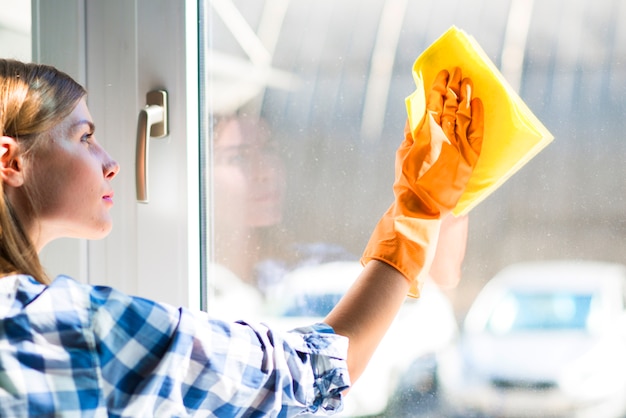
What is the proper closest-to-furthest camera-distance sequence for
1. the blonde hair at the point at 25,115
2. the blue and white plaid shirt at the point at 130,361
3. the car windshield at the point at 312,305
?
1. the blue and white plaid shirt at the point at 130,361
2. the blonde hair at the point at 25,115
3. the car windshield at the point at 312,305

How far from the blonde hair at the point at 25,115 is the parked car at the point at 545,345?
2.01 ft

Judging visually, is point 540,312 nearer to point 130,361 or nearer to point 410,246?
point 410,246

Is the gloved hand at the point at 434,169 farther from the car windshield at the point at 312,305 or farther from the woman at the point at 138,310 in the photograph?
the car windshield at the point at 312,305

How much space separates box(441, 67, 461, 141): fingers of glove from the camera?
108 centimetres

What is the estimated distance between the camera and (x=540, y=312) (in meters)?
1.10

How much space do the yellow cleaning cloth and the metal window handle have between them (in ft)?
1.45

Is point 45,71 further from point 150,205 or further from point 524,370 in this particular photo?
point 524,370

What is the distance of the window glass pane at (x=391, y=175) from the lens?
108cm

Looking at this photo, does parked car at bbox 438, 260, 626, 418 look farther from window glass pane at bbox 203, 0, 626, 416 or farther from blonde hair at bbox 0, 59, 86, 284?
blonde hair at bbox 0, 59, 86, 284

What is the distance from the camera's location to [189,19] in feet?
4.30

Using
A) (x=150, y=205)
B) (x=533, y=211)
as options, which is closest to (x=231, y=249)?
(x=150, y=205)

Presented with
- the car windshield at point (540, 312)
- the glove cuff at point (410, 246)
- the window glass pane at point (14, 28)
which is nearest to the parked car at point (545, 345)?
the car windshield at point (540, 312)

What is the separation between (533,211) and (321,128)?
0.36m

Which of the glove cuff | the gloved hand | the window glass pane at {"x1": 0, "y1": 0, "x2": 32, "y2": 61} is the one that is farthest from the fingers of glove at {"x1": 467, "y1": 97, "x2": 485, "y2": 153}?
the window glass pane at {"x1": 0, "y1": 0, "x2": 32, "y2": 61}
